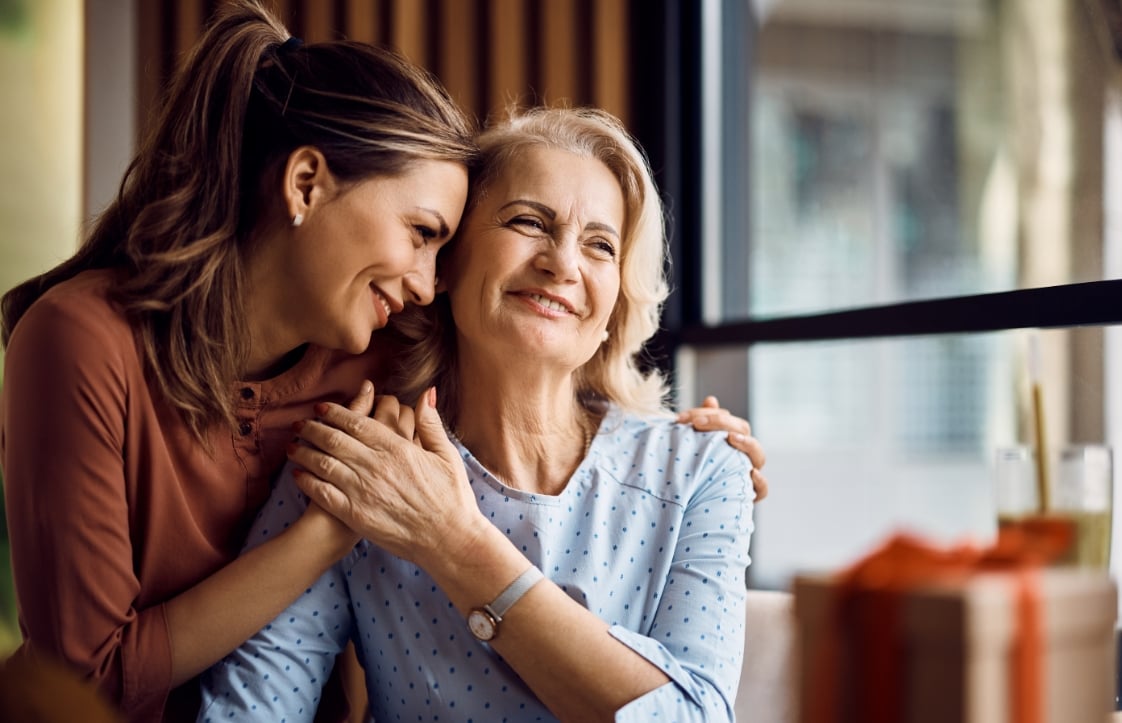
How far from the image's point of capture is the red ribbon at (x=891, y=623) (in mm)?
632

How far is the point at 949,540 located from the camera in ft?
2.34

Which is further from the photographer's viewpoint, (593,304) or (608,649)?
(593,304)

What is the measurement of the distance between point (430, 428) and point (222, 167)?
49 cm

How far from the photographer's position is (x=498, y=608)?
1.42m

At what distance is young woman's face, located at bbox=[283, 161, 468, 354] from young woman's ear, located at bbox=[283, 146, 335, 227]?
14mm

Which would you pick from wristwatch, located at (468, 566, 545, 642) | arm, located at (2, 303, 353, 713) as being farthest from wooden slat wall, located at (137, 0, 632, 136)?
wristwatch, located at (468, 566, 545, 642)

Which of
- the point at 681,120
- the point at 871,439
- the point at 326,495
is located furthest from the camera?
the point at 871,439

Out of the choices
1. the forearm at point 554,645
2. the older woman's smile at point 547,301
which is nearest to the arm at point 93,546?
the forearm at point 554,645

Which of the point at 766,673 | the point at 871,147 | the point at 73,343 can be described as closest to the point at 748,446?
the point at 766,673

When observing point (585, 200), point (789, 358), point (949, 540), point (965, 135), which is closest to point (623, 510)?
point (585, 200)

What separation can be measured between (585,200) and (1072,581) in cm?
119

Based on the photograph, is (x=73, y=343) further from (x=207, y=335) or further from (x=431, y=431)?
(x=431, y=431)

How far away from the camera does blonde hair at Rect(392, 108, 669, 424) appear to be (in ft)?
5.93

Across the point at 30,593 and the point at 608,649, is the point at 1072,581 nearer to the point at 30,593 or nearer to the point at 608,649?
the point at 608,649
